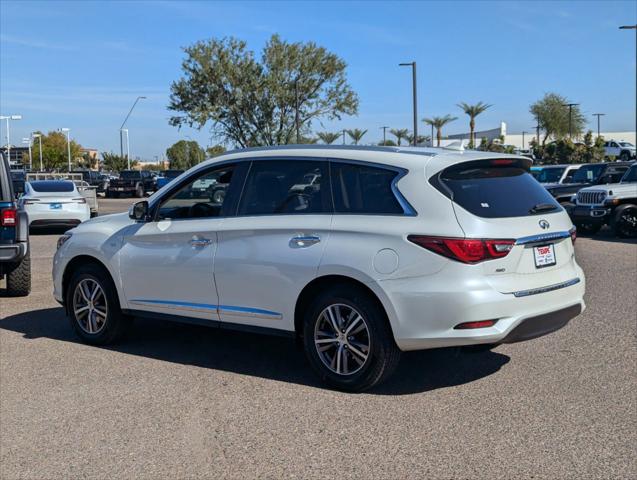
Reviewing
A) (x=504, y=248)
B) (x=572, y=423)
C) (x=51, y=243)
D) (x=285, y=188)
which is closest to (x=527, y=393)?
(x=572, y=423)

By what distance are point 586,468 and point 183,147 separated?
104700 mm

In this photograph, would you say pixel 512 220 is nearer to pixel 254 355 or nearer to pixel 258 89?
pixel 254 355

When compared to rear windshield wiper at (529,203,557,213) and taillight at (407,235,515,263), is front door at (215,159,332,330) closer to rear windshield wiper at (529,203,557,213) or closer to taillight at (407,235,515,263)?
taillight at (407,235,515,263)

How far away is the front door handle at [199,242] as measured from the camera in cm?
656

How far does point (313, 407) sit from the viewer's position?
5484 millimetres

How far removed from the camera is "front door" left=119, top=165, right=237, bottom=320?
6.57m

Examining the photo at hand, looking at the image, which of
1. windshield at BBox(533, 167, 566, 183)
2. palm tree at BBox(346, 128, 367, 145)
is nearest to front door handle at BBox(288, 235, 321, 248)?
windshield at BBox(533, 167, 566, 183)

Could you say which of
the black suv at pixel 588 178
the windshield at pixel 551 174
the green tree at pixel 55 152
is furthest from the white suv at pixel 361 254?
the green tree at pixel 55 152

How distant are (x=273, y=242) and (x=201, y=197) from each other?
1.02 meters

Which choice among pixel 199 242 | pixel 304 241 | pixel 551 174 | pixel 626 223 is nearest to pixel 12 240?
pixel 199 242

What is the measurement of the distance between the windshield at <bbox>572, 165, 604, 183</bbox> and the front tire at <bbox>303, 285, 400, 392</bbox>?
1754 cm

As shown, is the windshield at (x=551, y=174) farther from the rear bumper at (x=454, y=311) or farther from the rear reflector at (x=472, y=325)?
the rear reflector at (x=472, y=325)

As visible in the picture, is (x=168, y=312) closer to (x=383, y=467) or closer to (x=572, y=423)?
(x=383, y=467)

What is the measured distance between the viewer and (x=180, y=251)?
22.1ft
